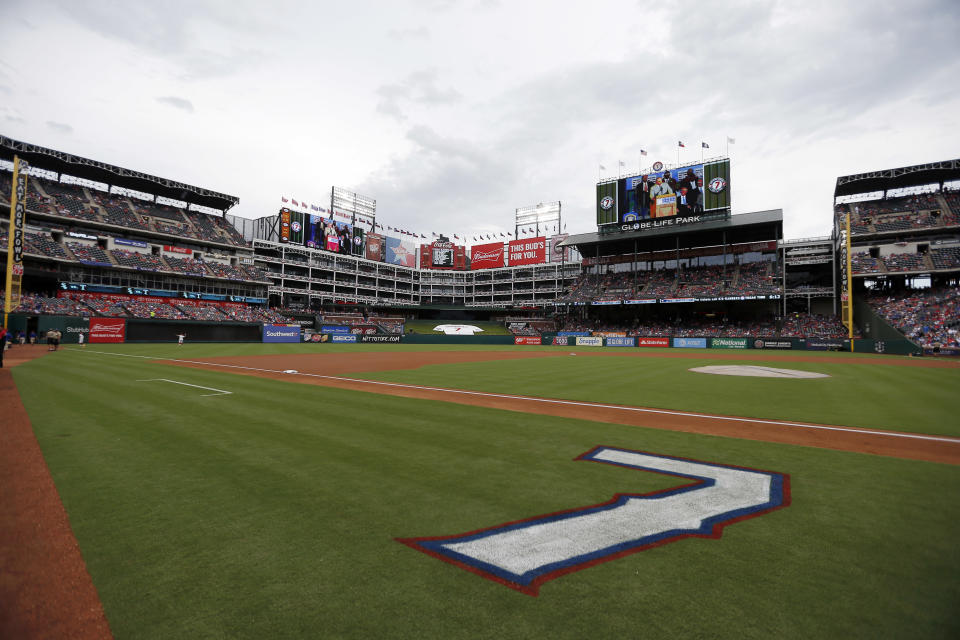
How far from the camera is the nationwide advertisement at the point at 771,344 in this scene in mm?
39812

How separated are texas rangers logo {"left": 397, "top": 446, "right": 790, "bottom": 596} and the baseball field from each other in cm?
2

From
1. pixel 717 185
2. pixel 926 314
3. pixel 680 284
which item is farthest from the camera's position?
pixel 680 284

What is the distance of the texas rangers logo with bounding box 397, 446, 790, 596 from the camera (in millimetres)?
3023

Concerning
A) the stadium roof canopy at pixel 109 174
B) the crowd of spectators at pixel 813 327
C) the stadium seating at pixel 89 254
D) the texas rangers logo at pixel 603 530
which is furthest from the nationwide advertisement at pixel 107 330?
the crowd of spectators at pixel 813 327

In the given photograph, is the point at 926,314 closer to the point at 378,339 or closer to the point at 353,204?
the point at 378,339

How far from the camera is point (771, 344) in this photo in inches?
1578

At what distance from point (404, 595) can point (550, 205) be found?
9119 centimetres

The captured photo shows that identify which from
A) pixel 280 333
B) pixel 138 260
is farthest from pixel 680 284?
pixel 138 260

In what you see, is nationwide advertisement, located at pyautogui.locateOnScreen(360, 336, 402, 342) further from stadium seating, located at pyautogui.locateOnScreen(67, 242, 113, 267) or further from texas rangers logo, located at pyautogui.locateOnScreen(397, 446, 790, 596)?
texas rangers logo, located at pyautogui.locateOnScreen(397, 446, 790, 596)

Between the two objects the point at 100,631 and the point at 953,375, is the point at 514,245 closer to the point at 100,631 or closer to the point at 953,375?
the point at 953,375

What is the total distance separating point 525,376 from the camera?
17000 mm

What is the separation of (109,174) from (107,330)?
2906 centimetres

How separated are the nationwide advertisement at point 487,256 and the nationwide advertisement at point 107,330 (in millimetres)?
66195

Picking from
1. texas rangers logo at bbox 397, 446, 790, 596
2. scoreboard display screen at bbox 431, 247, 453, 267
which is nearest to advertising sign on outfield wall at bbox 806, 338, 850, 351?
texas rangers logo at bbox 397, 446, 790, 596
